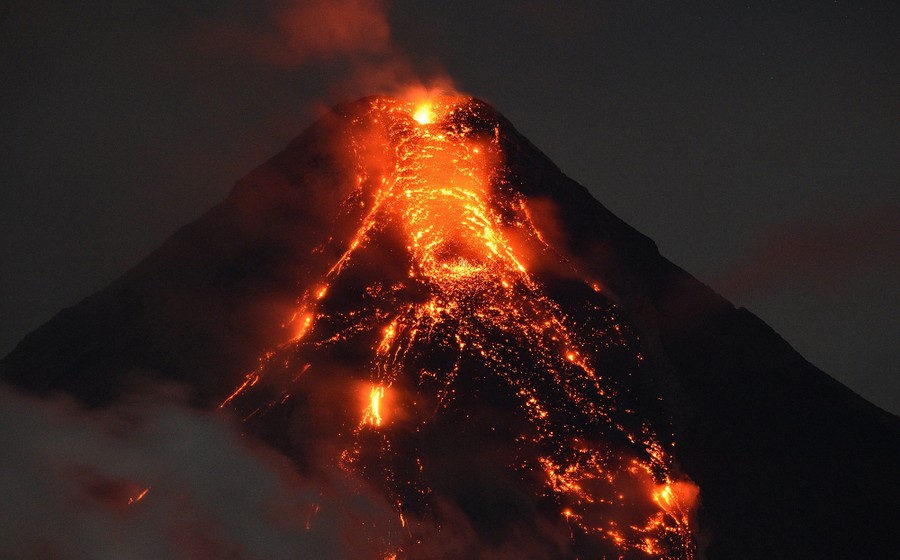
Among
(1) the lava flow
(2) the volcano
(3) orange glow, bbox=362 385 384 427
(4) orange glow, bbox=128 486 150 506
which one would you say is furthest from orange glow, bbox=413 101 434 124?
(4) orange glow, bbox=128 486 150 506

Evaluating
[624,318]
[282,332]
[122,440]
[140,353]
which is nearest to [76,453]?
[122,440]

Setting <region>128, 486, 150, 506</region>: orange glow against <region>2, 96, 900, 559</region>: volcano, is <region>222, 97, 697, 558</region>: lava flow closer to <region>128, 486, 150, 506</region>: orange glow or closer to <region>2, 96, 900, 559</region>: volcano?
<region>2, 96, 900, 559</region>: volcano

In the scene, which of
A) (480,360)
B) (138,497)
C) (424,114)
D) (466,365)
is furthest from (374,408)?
(424,114)

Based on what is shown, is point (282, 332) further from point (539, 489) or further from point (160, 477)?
point (539, 489)

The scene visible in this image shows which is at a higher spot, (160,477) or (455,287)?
(455,287)

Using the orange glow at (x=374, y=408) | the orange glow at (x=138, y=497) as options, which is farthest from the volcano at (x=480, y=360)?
the orange glow at (x=138, y=497)
